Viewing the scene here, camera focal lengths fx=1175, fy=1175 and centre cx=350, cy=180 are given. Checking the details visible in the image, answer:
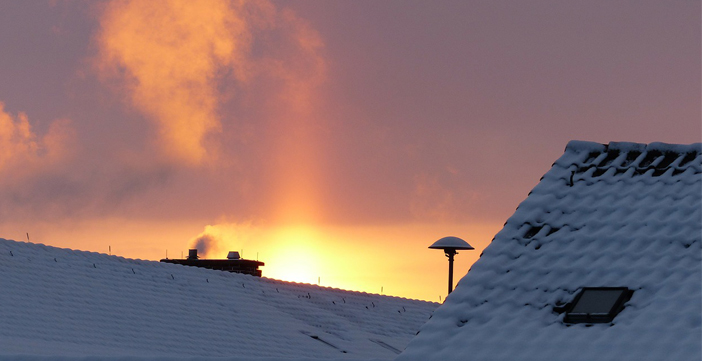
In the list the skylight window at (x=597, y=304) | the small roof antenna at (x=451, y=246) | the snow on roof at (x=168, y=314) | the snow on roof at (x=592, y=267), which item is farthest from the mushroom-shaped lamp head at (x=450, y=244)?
the skylight window at (x=597, y=304)

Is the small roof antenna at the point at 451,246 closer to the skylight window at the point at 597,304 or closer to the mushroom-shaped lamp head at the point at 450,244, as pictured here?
the mushroom-shaped lamp head at the point at 450,244

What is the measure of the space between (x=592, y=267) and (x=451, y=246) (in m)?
14.4

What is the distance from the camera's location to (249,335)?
31.4 meters

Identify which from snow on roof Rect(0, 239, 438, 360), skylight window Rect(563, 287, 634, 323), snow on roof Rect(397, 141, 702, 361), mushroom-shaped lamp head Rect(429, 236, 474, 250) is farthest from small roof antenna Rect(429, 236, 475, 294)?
skylight window Rect(563, 287, 634, 323)

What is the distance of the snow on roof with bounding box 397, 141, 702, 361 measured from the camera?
50.6ft

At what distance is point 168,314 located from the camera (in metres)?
30.6

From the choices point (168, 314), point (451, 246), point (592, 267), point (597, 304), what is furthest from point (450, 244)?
point (597, 304)

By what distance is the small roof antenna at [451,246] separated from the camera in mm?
31453

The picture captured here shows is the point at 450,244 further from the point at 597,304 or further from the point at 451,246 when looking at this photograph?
the point at 597,304

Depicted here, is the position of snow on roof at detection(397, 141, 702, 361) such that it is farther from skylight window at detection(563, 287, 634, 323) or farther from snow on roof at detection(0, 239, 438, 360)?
snow on roof at detection(0, 239, 438, 360)

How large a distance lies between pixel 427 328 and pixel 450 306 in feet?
2.14

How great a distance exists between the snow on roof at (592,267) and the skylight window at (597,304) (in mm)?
98

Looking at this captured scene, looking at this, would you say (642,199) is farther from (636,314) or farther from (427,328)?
(427,328)

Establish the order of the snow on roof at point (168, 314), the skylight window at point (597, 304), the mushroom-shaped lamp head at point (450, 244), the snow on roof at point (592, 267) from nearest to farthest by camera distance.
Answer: the snow on roof at point (592, 267)
the skylight window at point (597, 304)
the snow on roof at point (168, 314)
the mushroom-shaped lamp head at point (450, 244)
